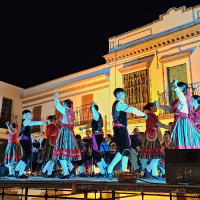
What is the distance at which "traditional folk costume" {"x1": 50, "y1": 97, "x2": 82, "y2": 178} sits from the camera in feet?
17.2

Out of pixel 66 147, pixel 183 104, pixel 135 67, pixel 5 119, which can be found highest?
pixel 135 67

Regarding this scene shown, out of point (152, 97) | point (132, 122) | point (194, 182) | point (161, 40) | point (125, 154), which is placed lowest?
point (194, 182)

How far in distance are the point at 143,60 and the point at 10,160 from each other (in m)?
7.83

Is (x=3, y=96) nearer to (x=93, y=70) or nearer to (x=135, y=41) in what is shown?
(x=93, y=70)

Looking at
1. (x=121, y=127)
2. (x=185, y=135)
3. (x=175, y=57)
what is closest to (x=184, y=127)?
(x=185, y=135)

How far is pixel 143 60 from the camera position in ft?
39.4

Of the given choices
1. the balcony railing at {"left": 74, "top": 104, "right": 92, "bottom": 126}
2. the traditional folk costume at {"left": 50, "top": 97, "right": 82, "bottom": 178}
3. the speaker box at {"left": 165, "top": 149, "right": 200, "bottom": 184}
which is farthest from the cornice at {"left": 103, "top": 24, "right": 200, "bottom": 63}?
the speaker box at {"left": 165, "top": 149, "right": 200, "bottom": 184}

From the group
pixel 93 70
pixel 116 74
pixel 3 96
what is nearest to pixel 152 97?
pixel 116 74

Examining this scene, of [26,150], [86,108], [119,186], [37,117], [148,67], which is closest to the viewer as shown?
[119,186]

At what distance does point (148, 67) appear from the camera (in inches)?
461

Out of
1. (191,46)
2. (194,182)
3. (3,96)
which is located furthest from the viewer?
(3,96)

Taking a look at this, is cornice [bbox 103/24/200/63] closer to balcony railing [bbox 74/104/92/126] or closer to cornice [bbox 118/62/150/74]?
cornice [bbox 118/62/150/74]

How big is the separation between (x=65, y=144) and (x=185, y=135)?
98.6 inches

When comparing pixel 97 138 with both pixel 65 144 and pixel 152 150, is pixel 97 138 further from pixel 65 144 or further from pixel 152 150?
pixel 152 150
